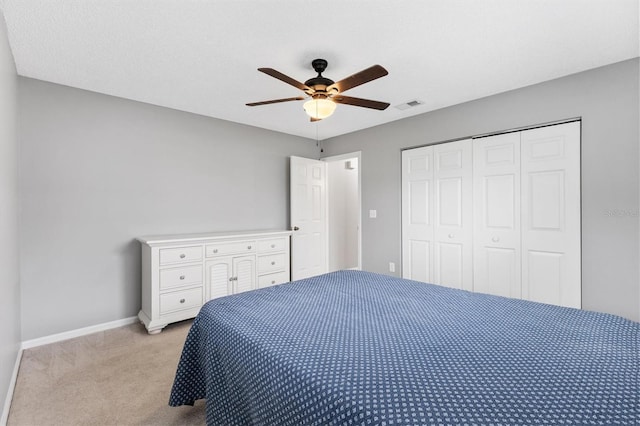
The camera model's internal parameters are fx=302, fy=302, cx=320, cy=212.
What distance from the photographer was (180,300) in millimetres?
3033

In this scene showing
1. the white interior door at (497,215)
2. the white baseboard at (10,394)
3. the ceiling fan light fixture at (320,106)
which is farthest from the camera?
the white interior door at (497,215)

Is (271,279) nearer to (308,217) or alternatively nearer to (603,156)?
(308,217)

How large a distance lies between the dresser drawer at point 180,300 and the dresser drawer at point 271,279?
72 cm

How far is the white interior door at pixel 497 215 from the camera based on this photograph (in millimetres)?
3000

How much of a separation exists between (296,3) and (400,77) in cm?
127

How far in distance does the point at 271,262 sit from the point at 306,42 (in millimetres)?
2468

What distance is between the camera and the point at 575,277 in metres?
2.66

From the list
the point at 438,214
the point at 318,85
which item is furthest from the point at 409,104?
the point at 318,85

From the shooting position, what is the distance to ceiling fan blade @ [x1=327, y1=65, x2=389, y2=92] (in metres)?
1.79

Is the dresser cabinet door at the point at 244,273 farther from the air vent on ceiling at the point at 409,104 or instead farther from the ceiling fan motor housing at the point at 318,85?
the air vent on ceiling at the point at 409,104

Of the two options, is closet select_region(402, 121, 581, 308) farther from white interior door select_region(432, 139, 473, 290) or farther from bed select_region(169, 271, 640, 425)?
bed select_region(169, 271, 640, 425)

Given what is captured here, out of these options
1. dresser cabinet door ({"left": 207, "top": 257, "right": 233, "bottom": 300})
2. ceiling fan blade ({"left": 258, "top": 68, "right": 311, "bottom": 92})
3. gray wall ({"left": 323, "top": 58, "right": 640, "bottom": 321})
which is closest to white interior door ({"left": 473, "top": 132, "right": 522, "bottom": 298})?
gray wall ({"left": 323, "top": 58, "right": 640, "bottom": 321})

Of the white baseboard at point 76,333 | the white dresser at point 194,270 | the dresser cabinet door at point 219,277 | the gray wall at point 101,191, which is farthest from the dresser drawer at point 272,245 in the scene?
the white baseboard at point 76,333

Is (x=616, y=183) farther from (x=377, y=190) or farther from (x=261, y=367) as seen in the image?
(x=261, y=367)
